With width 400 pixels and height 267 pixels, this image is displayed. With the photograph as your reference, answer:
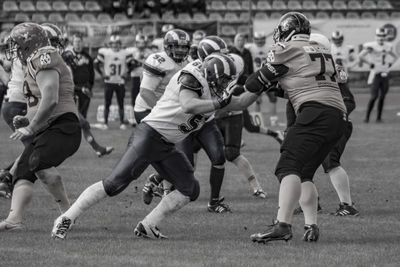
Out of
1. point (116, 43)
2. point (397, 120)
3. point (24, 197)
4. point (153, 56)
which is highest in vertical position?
point (153, 56)

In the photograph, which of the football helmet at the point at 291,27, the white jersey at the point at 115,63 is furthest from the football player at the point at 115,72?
the football helmet at the point at 291,27

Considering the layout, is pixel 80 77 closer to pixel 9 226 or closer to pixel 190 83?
pixel 9 226

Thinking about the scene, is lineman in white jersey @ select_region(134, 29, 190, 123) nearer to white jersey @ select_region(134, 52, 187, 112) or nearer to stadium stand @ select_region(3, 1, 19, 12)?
white jersey @ select_region(134, 52, 187, 112)

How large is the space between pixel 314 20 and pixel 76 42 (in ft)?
43.6

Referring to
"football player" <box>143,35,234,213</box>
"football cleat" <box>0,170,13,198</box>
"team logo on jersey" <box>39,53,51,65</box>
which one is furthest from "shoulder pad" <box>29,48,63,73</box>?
"football cleat" <box>0,170,13,198</box>

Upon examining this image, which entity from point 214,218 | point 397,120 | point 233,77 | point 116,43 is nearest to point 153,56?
point 214,218

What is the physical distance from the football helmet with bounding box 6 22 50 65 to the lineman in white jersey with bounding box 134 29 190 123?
169cm

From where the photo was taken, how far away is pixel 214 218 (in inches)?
316

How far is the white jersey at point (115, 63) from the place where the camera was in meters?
18.2

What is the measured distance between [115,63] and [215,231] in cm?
1128

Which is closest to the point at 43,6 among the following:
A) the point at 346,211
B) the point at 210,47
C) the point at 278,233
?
the point at 210,47

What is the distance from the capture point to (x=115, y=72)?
1820 centimetres

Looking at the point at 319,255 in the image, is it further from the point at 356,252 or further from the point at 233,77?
the point at 233,77

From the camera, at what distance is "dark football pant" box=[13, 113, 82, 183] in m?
6.92
